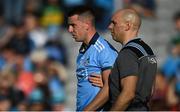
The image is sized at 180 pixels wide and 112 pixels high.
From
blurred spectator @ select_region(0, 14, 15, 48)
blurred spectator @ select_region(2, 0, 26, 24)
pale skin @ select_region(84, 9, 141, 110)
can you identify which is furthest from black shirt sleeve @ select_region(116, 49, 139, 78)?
blurred spectator @ select_region(2, 0, 26, 24)

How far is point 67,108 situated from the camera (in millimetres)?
13406

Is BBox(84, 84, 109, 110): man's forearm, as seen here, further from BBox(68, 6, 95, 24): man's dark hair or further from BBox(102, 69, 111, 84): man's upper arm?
BBox(68, 6, 95, 24): man's dark hair

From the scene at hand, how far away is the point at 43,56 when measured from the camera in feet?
45.6

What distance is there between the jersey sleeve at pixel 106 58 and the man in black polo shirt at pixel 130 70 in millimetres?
276

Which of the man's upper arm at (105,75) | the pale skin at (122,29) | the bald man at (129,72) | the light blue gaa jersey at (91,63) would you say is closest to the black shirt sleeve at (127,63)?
the bald man at (129,72)

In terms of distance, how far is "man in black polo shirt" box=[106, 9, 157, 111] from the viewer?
264 inches

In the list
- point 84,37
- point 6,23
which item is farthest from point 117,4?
point 84,37

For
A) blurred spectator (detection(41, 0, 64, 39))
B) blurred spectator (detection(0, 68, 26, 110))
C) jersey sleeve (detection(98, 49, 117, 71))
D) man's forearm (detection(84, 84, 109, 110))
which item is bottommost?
blurred spectator (detection(0, 68, 26, 110))

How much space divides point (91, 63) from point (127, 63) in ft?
2.45

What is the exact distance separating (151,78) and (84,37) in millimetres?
1013

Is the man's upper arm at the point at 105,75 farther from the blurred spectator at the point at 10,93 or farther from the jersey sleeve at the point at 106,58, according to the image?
the blurred spectator at the point at 10,93

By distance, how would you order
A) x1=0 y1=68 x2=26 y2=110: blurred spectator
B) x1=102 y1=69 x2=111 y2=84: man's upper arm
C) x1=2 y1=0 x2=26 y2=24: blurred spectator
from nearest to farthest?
1. x1=102 y1=69 x2=111 y2=84: man's upper arm
2. x1=0 y1=68 x2=26 y2=110: blurred spectator
3. x1=2 y1=0 x2=26 y2=24: blurred spectator

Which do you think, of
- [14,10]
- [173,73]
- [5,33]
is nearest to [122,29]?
[173,73]

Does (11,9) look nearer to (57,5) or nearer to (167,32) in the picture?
(57,5)
